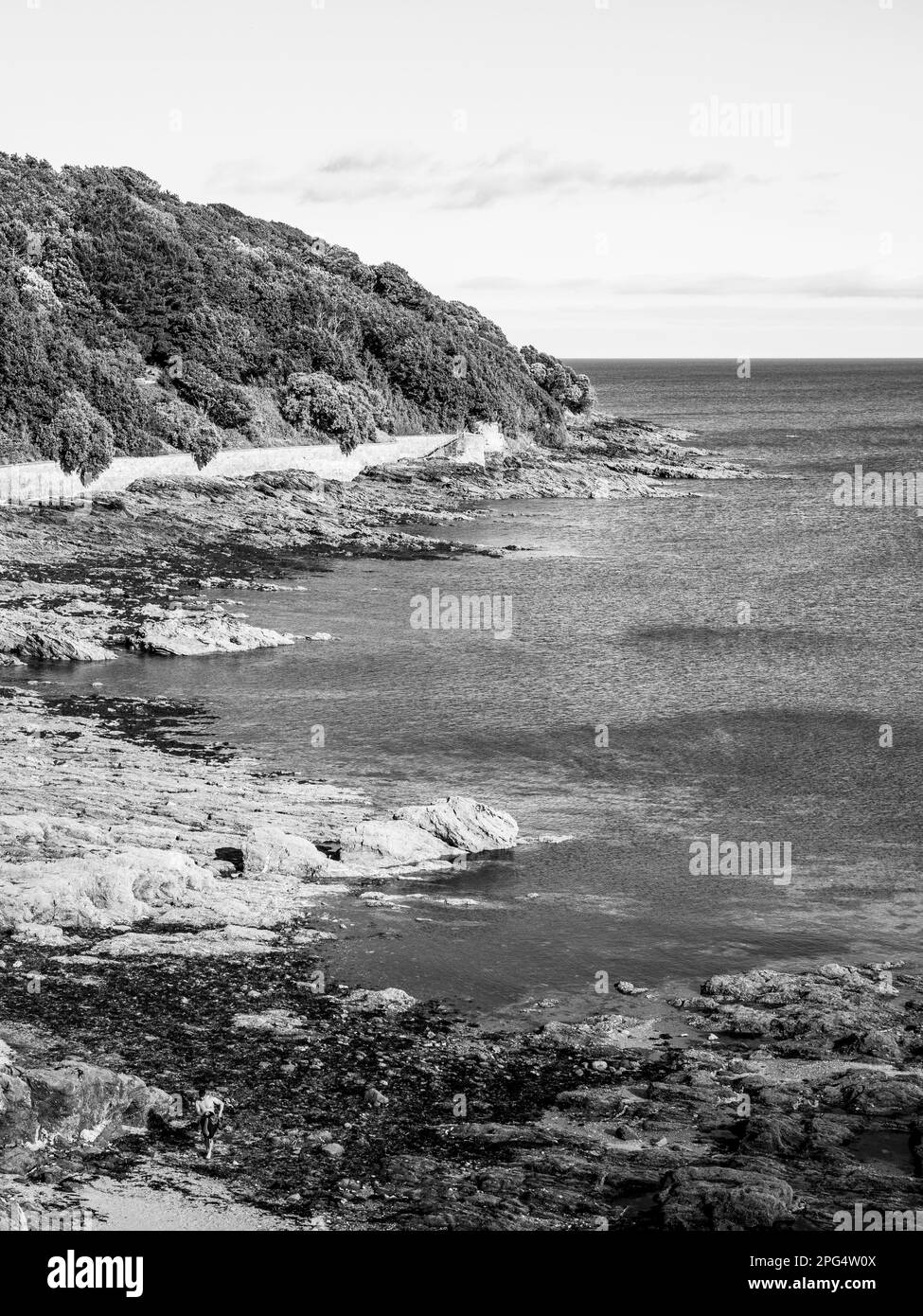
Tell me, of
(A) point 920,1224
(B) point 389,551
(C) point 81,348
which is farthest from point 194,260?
(A) point 920,1224

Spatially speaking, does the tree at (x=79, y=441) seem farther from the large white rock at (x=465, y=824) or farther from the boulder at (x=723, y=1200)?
the boulder at (x=723, y=1200)

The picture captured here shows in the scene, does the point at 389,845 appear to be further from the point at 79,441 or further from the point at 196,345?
the point at 196,345

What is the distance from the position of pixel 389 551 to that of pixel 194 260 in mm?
44766

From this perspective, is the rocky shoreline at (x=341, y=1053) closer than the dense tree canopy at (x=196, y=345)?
Yes

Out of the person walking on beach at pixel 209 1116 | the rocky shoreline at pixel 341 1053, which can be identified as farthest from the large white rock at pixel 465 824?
the person walking on beach at pixel 209 1116

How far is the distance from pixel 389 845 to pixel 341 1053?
973 cm

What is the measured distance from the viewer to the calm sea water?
29953 mm

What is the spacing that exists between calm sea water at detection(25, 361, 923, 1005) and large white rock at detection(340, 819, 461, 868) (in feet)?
3.22

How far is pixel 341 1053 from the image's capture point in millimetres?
23219

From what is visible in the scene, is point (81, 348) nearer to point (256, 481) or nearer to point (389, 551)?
point (256, 481)

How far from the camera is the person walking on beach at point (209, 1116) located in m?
19.6

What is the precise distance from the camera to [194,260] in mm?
114062

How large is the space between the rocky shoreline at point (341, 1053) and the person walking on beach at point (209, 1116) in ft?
0.58

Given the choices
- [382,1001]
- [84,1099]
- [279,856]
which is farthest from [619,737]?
[84,1099]
